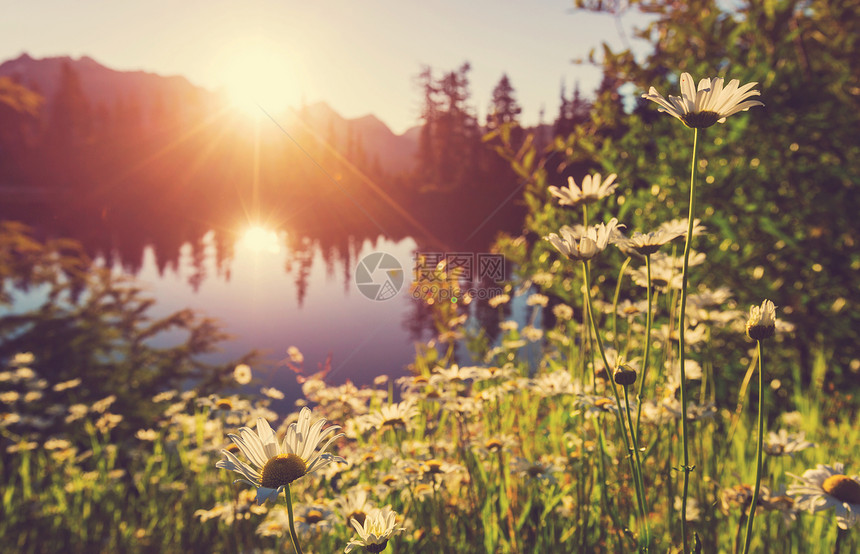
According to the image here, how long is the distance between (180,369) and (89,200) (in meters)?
A: 18.7

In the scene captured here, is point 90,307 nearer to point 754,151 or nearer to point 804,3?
point 754,151

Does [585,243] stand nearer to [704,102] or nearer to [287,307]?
[704,102]

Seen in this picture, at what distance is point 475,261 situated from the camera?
12.2ft

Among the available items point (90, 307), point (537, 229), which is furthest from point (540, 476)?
point (90, 307)

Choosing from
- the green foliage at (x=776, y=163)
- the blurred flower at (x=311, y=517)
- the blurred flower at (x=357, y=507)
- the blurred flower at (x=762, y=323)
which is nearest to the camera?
the blurred flower at (x=762, y=323)

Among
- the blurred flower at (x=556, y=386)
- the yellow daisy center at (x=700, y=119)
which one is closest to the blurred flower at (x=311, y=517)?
the blurred flower at (x=556, y=386)

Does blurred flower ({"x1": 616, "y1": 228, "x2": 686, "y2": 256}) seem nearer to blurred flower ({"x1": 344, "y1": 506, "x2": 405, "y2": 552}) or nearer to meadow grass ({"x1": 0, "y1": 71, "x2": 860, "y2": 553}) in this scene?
meadow grass ({"x1": 0, "y1": 71, "x2": 860, "y2": 553})

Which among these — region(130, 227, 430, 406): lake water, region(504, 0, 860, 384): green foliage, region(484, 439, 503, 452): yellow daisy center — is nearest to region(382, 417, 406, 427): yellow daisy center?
region(484, 439, 503, 452): yellow daisy center

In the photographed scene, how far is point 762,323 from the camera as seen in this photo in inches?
26.9

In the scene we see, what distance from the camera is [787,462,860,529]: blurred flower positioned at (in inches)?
34.5

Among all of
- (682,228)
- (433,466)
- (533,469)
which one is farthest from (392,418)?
(682,228)

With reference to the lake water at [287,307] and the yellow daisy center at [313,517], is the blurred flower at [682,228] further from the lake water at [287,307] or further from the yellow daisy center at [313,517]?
the lake water at [287,307]

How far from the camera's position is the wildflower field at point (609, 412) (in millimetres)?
904

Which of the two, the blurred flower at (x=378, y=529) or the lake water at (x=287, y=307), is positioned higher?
the blurred flower at (x=378, y=529)
